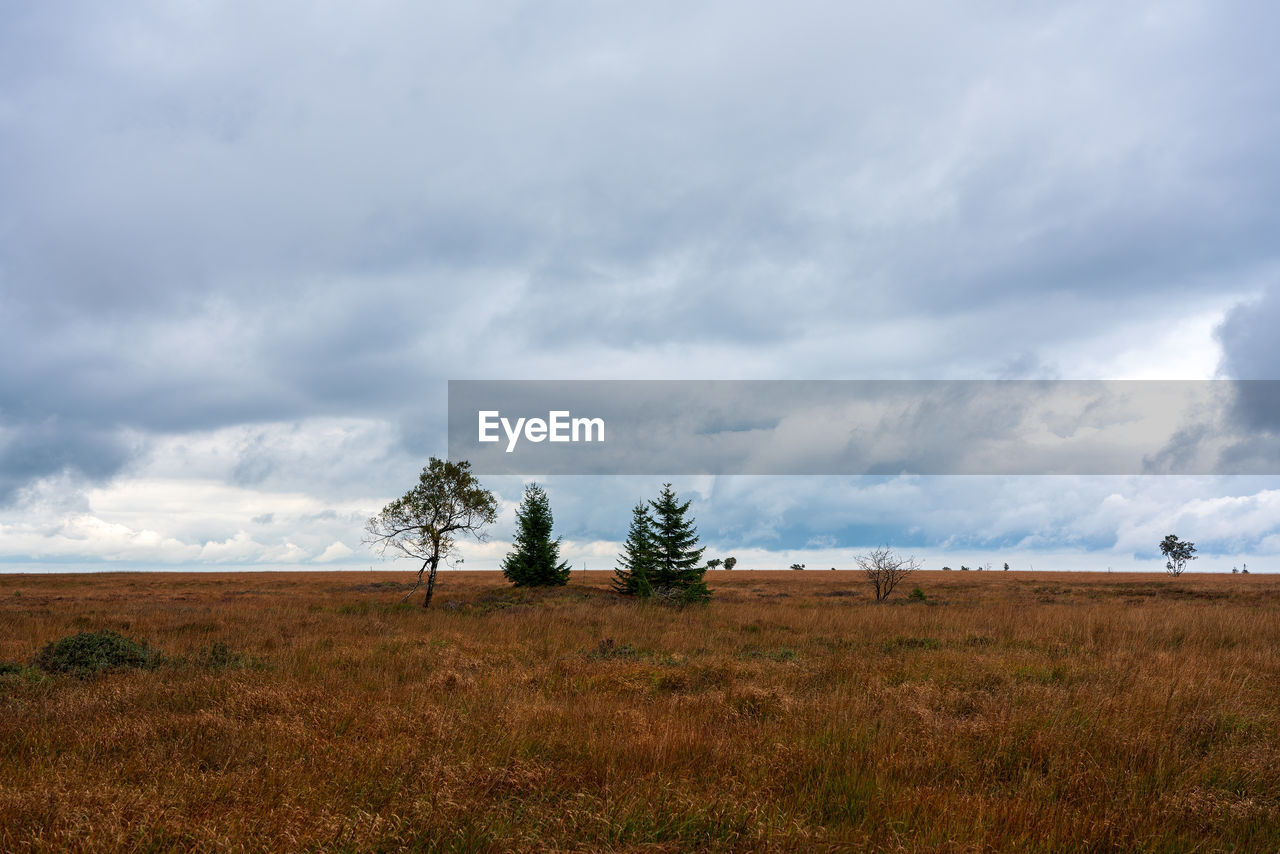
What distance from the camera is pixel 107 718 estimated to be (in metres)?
7.43

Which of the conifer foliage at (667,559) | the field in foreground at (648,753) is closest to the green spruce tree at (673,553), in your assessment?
the conifer foliage at (667,559)

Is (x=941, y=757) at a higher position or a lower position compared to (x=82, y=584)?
higher

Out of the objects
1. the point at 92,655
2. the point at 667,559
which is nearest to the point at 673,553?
the point at 667,559

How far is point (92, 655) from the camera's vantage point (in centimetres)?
1161

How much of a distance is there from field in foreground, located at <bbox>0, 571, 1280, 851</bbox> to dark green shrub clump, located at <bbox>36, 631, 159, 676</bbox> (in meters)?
0.46

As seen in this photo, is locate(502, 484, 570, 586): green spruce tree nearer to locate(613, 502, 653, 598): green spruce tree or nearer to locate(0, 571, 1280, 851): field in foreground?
locate(613, 502, 653, 598): green spruce tree

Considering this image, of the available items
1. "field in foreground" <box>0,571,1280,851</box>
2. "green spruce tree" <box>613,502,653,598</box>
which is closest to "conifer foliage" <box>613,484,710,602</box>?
"green spruce tree" <box>613,502,653,598</box>

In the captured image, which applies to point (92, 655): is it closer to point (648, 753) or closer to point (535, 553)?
point (648, 753)

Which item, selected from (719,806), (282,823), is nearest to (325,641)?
(282,823)

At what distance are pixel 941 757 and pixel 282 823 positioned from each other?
5.70 meters

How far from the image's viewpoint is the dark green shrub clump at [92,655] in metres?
11.2

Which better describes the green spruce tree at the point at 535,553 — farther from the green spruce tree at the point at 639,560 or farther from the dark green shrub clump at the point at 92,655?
the dark green shrub clump at the point at 92,655

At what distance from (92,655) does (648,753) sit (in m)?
11.3

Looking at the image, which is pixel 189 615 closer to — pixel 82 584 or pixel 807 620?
pixel 807 620
